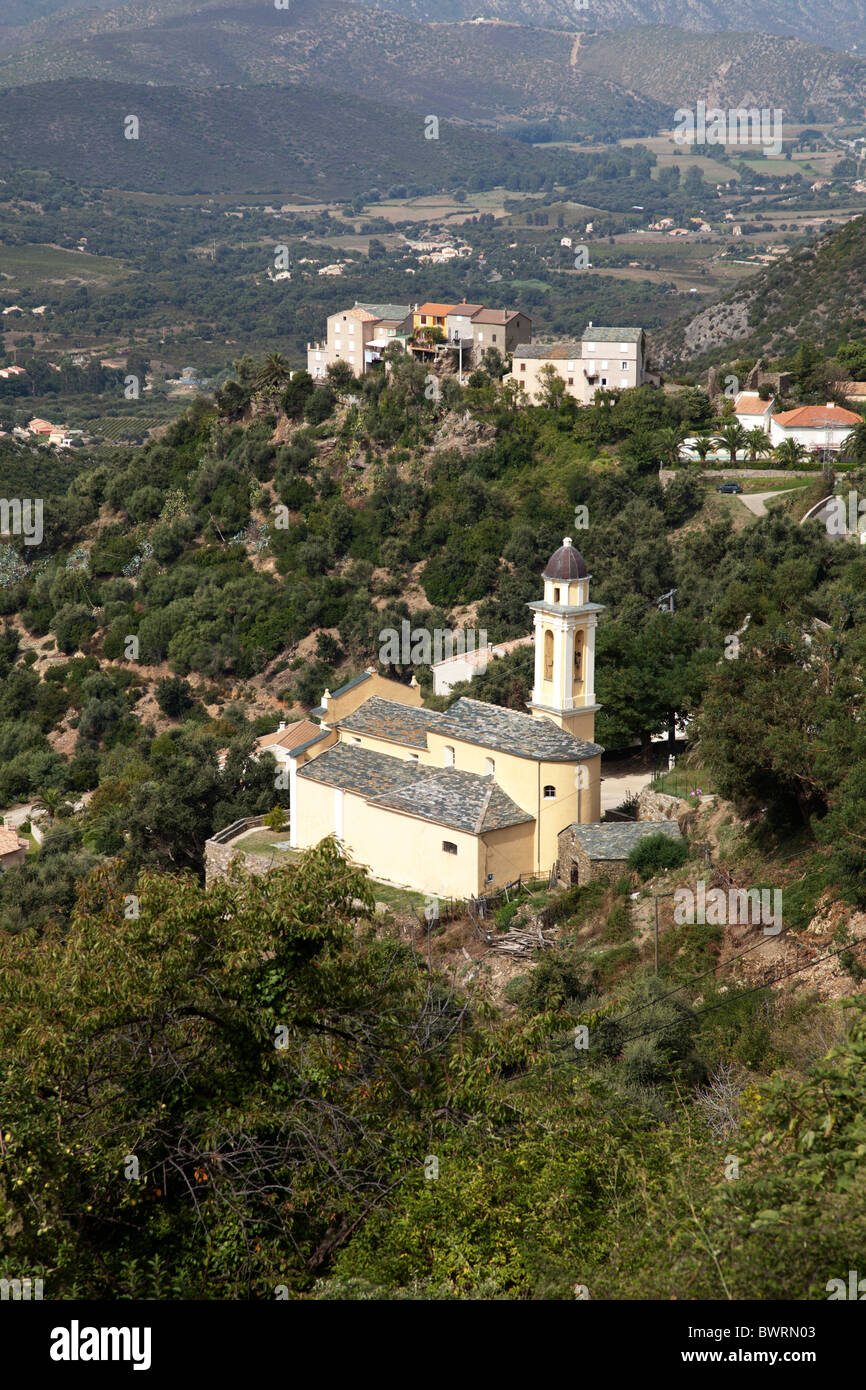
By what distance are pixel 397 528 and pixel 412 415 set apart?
584cm

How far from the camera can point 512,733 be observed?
90.5ft

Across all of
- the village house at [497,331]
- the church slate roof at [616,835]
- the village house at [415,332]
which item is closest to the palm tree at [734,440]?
the village house at [497,331]

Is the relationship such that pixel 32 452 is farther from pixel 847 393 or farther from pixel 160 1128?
pixel 160 1128

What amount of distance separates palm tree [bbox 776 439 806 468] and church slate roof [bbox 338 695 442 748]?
26.3m

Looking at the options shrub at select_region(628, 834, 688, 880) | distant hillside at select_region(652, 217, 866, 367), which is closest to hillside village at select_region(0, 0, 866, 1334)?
shrub at select_region(628, 834, 688, 880)

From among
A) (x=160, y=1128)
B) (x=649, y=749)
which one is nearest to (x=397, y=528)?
(x=649, y=749)

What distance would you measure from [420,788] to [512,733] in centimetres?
→ 199

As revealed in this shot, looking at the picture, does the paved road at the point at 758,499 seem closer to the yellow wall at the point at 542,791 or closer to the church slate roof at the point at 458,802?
the yellow wall at the point at 542,791

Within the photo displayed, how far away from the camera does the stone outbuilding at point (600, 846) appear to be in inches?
1014

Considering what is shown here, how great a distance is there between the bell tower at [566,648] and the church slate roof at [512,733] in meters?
0.48

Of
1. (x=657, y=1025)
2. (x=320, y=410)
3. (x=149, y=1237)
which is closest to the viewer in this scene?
(x=149, y=1237)

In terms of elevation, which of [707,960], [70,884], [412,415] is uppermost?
[412,415]

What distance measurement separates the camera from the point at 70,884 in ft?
114

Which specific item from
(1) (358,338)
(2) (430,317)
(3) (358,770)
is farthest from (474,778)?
(2) (430,317)
